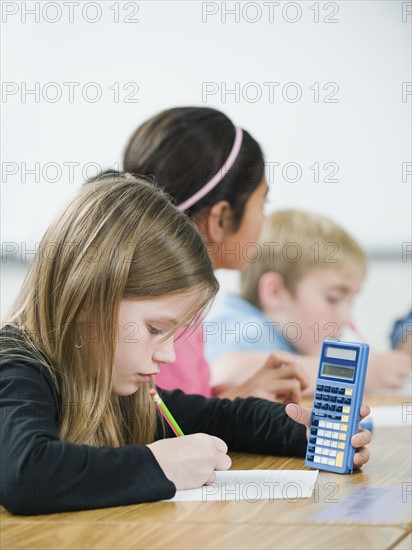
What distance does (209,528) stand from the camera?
2.75 ft

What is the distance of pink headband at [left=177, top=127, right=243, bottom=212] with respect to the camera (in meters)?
1.68

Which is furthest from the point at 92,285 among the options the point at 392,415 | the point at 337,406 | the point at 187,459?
the point at 392,415

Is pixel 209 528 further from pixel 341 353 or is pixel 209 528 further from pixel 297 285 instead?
pixel 297 285

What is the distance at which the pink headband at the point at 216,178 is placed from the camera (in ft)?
5.51

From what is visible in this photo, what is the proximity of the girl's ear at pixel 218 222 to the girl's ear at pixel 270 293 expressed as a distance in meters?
0.76

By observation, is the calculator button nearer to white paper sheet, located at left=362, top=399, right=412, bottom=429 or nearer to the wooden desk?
the wooden desk

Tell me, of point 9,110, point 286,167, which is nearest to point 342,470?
point 286,167

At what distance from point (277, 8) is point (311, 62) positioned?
0.67 feet

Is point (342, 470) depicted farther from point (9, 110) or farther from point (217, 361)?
point (9, 110)

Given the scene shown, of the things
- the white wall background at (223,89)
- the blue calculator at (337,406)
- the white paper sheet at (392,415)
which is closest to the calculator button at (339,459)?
the blue calculator at (337,406)

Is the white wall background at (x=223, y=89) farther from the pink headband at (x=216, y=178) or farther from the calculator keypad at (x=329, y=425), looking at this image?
the calculator keypad at (x=329, y=425)

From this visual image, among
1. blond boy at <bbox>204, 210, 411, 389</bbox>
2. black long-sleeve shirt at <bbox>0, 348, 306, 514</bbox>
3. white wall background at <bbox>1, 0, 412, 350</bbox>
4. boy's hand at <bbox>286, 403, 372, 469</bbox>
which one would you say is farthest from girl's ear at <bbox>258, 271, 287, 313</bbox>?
black long-sleeve shirt at <bbox>0, 348, 306, 514</bbox>

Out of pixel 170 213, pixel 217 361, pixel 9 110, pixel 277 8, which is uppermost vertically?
pixel 277 8

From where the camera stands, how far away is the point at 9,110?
113 inches
